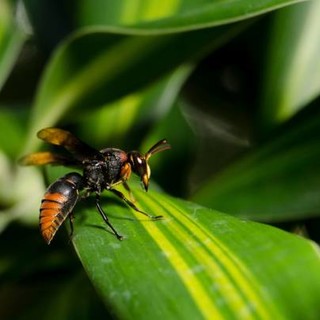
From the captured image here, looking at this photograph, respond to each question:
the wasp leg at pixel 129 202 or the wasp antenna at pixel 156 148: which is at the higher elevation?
the wasp antenna at pixel 156 148

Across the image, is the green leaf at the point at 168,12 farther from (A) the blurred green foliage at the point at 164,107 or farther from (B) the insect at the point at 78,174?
(B) the insect at the point at 78,174

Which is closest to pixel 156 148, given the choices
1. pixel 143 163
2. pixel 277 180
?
pixel 143 163

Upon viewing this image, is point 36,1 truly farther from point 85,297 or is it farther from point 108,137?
point 85,297

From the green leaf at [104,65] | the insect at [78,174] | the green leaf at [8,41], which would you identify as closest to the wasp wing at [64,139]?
the insect at [78,174]

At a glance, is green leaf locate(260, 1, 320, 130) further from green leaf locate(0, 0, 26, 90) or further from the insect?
green leaf locate(0, 0, 26, 90)

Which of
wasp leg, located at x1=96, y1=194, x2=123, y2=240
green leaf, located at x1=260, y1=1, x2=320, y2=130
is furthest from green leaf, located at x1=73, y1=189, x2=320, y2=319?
green leaf, located at x1=260, y1=1, x2=320, y2=130

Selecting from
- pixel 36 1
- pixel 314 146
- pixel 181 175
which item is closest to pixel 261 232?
pixel 314 146

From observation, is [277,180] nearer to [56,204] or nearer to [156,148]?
[156,148]
